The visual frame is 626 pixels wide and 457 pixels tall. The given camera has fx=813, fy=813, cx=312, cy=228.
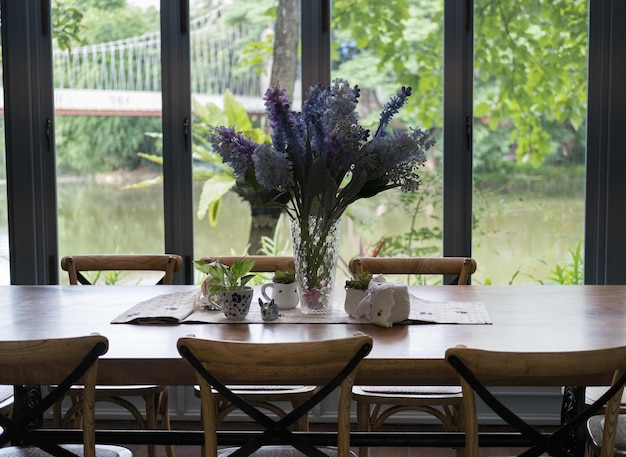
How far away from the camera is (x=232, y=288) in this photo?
2.30 m

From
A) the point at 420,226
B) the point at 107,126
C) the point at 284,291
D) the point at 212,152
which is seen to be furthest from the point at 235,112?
the point at 284,291

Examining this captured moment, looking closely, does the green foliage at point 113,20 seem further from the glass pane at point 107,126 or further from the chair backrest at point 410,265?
the chair backrest at point 410,265

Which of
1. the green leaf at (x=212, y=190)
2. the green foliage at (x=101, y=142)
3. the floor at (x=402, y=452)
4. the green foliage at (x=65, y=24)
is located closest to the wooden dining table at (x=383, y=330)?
the floor at (x=402, y=452)

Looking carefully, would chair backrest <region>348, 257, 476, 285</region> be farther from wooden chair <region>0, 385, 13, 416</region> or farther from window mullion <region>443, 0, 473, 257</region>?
wooden chair <region>0, 385, 13, 416</region>

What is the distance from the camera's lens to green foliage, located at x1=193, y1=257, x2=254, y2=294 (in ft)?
7.56

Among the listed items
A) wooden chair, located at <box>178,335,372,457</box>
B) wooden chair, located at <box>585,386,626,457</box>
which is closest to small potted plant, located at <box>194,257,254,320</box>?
wooden chair, located at <box>178,335,372,457</box>

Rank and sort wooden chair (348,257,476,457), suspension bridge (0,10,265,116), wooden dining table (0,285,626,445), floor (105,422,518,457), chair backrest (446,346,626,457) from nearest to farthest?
1. chair backrest (446,346,626,457)
2. wooden dining table (0,285,626,445)
3. wooden chair (348,257,476,457)
4. floor (105,422,518,457)
5. suspension bridge (0,10,265,116)

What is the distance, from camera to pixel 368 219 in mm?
3865

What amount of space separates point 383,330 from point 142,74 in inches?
87.2

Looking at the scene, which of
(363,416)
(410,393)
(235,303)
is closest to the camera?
(235,303)

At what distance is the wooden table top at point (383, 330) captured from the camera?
186 cm

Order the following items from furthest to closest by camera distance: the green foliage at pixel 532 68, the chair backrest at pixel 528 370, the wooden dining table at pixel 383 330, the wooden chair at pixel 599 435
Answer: the green foliage at pixel 532 68 < the wooden chair at pixel 599 435 < the wooden dining table at pixel 383 330 < the chair backrest at pixel 528 370

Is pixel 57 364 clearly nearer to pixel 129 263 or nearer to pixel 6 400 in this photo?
pixel 6 400

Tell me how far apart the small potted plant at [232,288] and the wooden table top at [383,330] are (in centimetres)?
7
